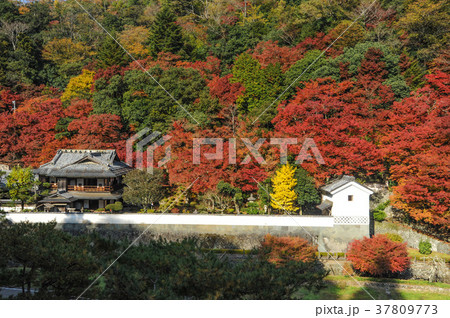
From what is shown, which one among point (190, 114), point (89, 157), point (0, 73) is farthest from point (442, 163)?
point (0, 73)

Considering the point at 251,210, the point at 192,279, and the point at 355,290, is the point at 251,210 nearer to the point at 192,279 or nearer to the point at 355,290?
the point at 355,290

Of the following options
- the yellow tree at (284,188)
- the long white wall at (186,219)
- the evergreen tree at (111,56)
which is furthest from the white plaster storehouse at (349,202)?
the evergreen tree at (111,56)

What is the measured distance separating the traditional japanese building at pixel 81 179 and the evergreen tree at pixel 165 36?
15.2 m

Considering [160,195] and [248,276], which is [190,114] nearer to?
[160,195]

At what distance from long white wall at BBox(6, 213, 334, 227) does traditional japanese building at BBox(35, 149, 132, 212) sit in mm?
1639

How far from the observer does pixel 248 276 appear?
9.33 metres

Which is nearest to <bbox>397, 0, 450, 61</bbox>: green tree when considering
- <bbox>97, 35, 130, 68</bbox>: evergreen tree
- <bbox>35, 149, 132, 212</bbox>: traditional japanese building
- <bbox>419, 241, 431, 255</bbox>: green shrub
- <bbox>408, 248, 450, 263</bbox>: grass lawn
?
<bbox>419, 241, 431, 255</bbox>: green shrub

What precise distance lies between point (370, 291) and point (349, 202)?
571 cm

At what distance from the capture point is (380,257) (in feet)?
62.4

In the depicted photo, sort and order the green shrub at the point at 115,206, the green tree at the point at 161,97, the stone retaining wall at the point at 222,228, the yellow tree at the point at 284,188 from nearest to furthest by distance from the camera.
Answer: the stone retaining wall at the point at 222,228 < the yellow tree at the point at 284,188 < the green shrub at the point at 115,206 < the green tree at the point at 161,97

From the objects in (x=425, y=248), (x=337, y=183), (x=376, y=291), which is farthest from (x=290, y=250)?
(x=425, y=248)

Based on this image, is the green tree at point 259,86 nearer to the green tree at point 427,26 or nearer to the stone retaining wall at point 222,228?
the stone retaining wall at point 222,228

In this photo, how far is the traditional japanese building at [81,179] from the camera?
24984mm

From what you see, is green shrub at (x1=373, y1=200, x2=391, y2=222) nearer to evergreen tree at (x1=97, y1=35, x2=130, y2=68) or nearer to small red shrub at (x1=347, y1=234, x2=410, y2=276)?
small red shrub at (x1=347, y1=234, x2=410, y2=276)
